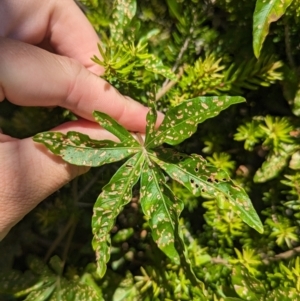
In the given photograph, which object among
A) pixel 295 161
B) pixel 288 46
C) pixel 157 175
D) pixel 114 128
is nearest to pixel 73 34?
pixel 114 128

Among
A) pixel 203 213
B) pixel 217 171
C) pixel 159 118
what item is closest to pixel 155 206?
pixel 217 171

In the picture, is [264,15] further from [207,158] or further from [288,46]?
[207,158]

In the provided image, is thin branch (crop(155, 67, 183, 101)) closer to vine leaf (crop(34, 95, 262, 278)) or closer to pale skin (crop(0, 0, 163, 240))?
pale skin (crop(0, 0, 163, 240))

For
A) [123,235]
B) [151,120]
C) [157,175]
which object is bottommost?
[123,235]

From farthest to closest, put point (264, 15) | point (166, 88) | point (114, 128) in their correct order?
1. point (166, 88)
2. point (114, 128)
3. point (264, 15)

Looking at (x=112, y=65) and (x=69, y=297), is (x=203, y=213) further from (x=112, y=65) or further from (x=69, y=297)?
(x=112, y=65)

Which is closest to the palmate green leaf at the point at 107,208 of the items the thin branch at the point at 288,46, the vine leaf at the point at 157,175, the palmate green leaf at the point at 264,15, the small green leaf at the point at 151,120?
the vine leaf at the point at 157,175
